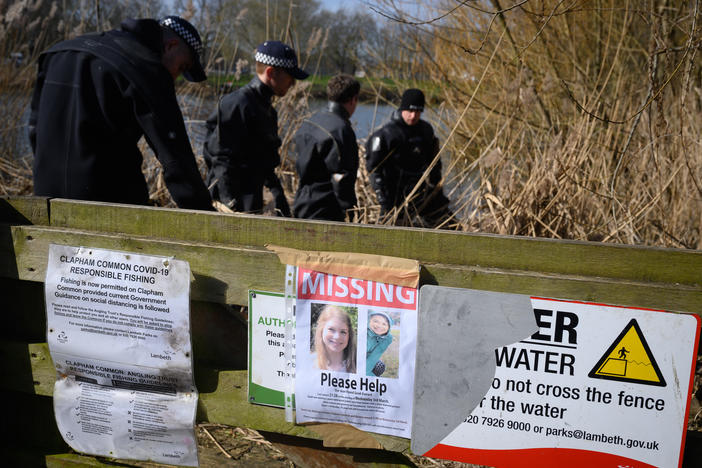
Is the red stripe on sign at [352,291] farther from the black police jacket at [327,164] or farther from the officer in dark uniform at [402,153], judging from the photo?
the officer in dark uniform at [402,153]

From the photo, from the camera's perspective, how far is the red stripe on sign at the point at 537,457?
5.17ft

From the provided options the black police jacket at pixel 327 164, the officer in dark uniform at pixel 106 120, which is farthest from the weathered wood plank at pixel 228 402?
the black police jacket at pixel 327 164

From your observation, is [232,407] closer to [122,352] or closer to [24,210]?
[122,352]

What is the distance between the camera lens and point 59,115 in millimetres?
2445

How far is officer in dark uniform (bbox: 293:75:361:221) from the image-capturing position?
435 centimetres

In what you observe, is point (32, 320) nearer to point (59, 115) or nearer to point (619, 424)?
point (59, 115)

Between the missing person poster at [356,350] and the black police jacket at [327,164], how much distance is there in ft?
8.91

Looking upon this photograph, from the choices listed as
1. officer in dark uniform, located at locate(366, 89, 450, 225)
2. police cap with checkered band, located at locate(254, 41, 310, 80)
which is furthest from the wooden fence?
officer in dark uniform, located at locate(366, 89, 450, 225)

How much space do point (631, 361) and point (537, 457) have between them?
14.3 inches

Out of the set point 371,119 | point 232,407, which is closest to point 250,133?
point 232,407

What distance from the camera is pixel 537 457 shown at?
164 cm

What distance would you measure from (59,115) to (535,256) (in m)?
1.92

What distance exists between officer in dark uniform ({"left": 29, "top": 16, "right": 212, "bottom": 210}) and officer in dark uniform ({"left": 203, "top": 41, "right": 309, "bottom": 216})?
5.29 ft

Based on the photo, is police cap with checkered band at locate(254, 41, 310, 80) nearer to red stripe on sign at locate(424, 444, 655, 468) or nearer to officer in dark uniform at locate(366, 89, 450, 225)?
officer in dark uniform at locate(366, 89, 450, 225)
